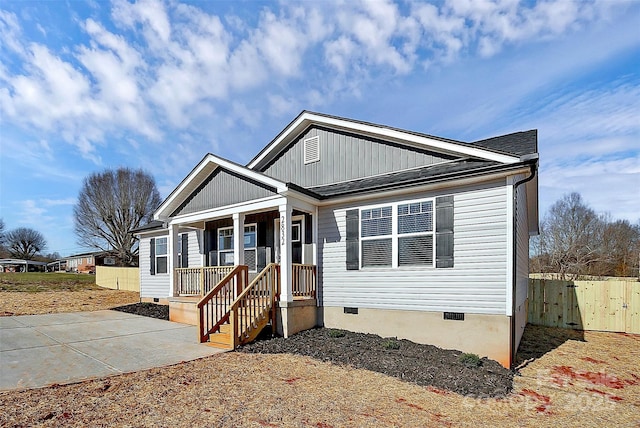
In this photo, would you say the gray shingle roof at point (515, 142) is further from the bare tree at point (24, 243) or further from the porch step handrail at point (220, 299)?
the bare tree at point (24, 243)

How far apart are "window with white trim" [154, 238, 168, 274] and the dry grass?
29.1ft

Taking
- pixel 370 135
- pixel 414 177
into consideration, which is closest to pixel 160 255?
pixel 370 135

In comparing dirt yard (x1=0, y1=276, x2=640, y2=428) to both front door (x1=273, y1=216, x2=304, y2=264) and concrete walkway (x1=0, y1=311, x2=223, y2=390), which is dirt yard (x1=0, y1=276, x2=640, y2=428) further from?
front door (x1=273, y1=216, x2=304, y2=264)

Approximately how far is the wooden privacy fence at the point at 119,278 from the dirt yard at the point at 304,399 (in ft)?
60.7

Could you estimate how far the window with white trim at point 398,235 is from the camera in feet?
24.2

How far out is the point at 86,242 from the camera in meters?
32.8

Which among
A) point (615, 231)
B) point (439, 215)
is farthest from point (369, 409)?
point (615, 231)

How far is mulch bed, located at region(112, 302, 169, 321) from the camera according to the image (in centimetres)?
1176

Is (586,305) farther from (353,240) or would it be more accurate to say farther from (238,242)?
(238,242)

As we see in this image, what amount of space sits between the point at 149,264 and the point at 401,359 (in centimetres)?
1218

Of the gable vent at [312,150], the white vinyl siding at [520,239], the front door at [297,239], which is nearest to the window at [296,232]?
the front door at [297,239]

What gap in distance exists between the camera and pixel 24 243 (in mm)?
59188

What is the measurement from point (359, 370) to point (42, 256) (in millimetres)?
78983

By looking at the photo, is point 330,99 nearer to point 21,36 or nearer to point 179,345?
point 21,36
